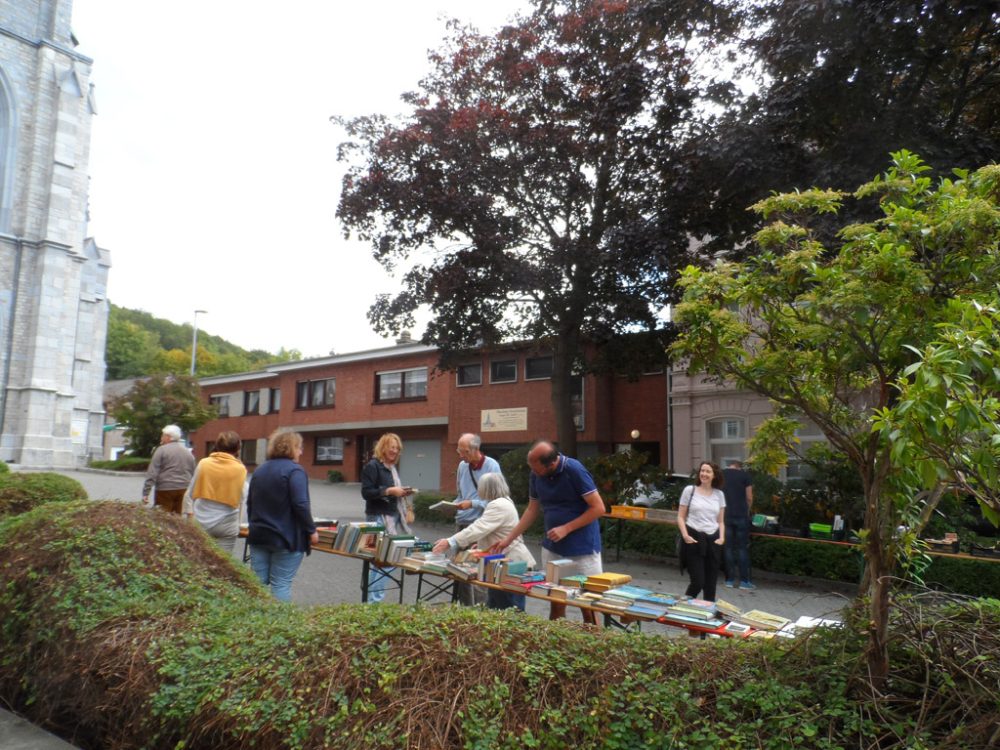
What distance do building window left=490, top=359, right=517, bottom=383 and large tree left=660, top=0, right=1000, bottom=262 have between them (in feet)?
44.2

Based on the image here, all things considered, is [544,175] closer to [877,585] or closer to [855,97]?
[855,97]

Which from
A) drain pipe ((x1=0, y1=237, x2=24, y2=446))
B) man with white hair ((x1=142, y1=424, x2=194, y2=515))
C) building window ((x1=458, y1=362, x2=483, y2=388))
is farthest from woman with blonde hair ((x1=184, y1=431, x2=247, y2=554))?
drain pipe ((x1=0, y1=237, x2=24, y2=446))

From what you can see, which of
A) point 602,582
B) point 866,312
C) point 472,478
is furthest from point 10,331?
point 866,312

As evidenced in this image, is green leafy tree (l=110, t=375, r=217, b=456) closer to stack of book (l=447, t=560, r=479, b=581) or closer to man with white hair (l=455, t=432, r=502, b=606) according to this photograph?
man with white hair (l=455, t=432, r=502, b=606)

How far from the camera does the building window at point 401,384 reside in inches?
1214

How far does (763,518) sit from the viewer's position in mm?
12734

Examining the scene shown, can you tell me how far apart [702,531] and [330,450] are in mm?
30053

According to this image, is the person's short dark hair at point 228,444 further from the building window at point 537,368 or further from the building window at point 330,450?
the building window at point 330,450

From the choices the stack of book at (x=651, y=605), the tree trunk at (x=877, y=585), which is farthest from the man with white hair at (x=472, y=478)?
the tree trunk at (x=877, y=585)

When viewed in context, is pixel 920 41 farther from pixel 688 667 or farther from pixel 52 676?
pixel 52 676

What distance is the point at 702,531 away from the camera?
813 cm

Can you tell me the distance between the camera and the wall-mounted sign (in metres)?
25.9

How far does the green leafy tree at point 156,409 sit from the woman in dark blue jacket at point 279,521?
28.5 m

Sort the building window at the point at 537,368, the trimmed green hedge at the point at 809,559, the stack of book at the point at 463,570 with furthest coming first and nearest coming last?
the building window at the point at 537,368, the trimmed green hedge at the point at 809,559, the stack of book at the point at 463,570
